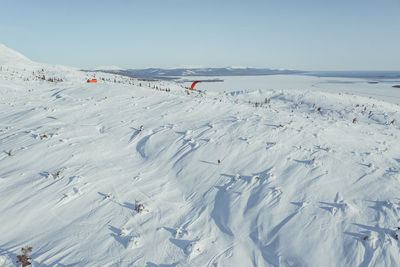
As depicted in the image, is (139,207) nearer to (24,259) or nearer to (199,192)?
(199,192)

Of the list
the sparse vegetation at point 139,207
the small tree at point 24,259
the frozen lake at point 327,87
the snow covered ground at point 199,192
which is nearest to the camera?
the small tree at point 24,259

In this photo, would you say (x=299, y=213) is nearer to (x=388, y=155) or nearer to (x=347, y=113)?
(x=388, y=155)

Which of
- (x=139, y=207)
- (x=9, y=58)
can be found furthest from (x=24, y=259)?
(x=9, y=58)

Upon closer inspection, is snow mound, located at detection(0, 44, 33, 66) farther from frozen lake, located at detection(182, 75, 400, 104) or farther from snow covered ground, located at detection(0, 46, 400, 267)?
snow covered ground, located at detection(0, 46, 400, 267)

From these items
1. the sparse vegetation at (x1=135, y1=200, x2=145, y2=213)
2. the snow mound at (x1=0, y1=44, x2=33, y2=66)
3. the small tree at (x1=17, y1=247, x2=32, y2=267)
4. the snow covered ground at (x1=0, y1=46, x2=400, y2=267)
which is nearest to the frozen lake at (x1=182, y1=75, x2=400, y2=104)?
the snow covered ground at (x1=0, y1=46, x2=400, y2=267)

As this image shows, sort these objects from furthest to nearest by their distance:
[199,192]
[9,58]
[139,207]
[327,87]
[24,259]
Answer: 1. [9,58]
2. [327,87]
3. [199,192]
4. [139,207]
5. [24,259]

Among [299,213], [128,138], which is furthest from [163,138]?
[299,213]

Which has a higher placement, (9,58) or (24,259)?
(9,58)

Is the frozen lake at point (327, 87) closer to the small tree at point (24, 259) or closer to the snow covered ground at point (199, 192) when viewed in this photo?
the snow covered ground at point (199, 192)

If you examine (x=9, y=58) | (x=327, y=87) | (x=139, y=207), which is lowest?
(x=139, y=207)

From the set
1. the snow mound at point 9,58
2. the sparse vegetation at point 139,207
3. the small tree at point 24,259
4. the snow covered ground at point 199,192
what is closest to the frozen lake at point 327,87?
the snow covered ground at point 199,192
